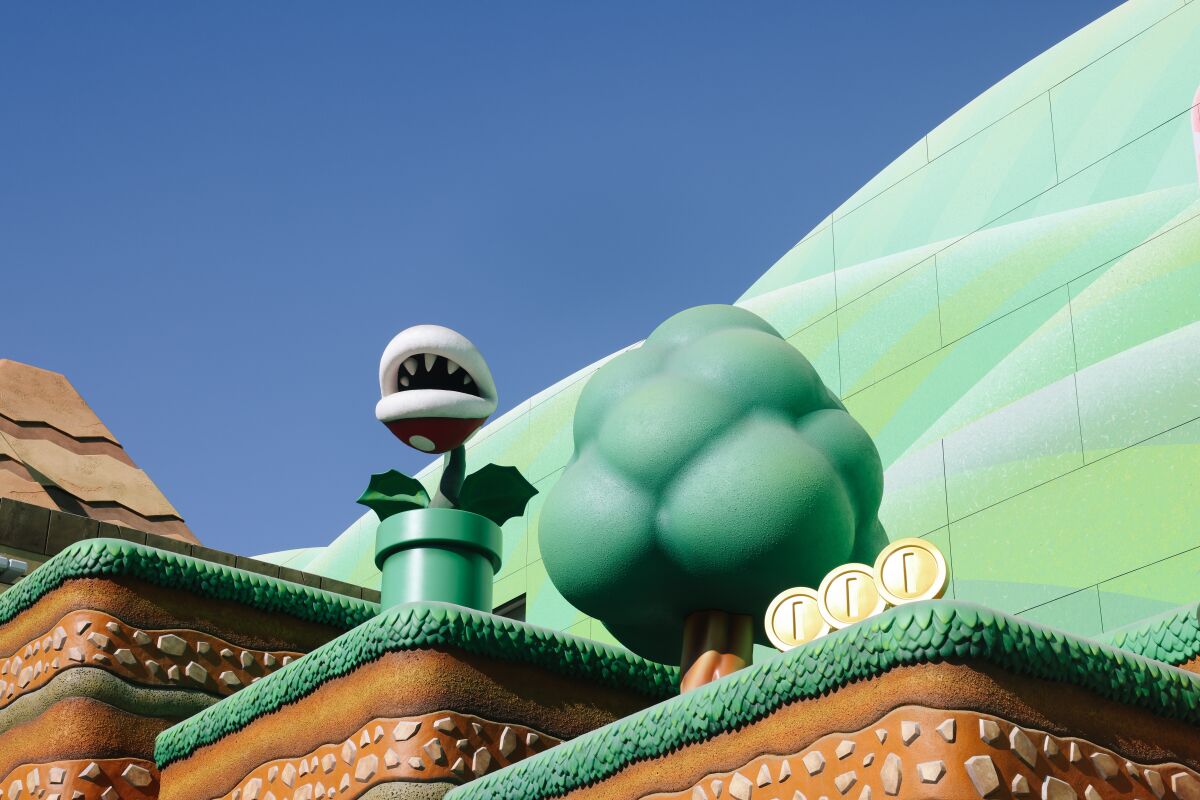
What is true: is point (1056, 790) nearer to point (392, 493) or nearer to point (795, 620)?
point (795, 620)

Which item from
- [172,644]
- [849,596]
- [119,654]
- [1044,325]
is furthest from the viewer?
[1044,325]

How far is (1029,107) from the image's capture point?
43.2ft

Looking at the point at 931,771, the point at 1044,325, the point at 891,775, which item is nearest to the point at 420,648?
the point at 891,775

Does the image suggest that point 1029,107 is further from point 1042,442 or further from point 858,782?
point 858,782

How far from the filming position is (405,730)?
588 centimetres

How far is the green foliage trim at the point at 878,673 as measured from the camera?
439 cm

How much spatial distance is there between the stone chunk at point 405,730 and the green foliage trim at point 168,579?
192 cm

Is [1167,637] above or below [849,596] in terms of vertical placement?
above

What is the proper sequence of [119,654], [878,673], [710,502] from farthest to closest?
1. [119,654]
2. [710,502]
3. [878,673]

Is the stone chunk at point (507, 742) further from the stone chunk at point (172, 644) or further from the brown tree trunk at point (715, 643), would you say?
the stone chunk at point (172, 644)

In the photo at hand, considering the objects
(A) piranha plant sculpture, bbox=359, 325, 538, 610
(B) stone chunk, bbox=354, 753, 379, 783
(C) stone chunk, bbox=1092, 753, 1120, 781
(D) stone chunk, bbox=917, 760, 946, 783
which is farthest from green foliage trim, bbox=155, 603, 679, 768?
(C) stone chunk, bbox=1092, 753, 1120, 781

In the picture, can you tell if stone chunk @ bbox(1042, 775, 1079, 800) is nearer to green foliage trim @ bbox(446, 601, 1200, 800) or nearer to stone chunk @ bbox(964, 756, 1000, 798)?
stone chunk @ bbox(964, 756, 1000, 798)

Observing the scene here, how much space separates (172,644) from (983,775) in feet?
13.9

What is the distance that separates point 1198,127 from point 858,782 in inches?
101
